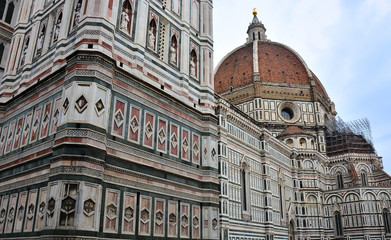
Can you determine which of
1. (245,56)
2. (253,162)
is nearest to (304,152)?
(253,162)

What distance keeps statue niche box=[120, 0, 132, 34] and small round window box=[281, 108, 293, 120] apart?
5297cm

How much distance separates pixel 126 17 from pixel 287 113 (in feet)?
179

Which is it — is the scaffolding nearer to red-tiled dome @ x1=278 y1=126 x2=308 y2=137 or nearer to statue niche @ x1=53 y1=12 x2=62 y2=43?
red-tiled dome @ x1=278 y1=126 x2=308 y2=137

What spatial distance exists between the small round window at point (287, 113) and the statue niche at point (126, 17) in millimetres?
52972


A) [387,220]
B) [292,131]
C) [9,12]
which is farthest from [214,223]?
[387,220]

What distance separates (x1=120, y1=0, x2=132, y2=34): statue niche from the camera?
11.4 m

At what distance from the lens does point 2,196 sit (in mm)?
11508

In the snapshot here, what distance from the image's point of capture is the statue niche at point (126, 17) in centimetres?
1136

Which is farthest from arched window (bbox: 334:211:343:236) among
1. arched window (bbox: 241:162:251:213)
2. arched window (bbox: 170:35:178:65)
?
arched window (bbox: 170:35:178:65)

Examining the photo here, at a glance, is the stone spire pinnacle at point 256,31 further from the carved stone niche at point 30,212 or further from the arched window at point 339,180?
the carved stone niche at point 30,212

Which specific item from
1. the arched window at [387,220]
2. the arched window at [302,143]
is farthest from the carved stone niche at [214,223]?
the arched window at [387,220]

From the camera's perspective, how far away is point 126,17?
1152cm

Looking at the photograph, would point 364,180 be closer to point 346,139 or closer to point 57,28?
point 346,139

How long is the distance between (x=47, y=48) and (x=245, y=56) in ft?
202
